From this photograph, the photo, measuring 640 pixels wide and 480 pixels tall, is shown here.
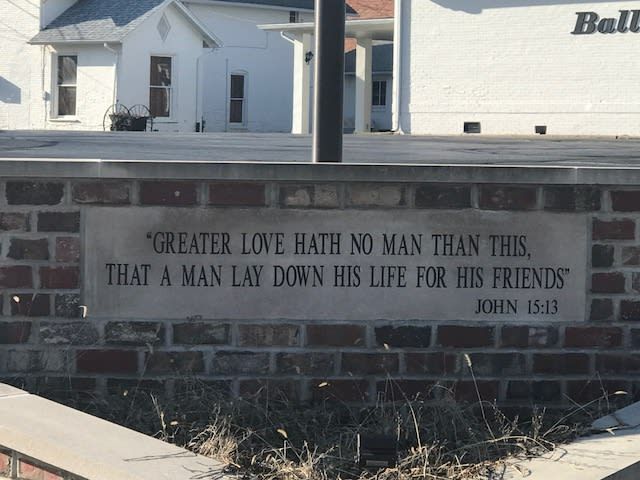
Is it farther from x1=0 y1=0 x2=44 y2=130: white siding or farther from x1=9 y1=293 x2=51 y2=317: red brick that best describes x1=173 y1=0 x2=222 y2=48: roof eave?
x1=9 y1=293 x2=51 y2=317: red brick

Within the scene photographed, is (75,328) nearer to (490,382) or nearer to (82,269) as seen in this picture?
(82,269)

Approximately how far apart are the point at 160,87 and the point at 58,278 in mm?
27554

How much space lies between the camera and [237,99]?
1419 inches

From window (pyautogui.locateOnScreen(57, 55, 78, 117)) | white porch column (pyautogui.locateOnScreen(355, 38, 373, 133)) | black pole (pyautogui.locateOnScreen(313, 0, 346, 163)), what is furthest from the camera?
window (pyautogui.locateOnScreen(57, 55, 78, 117))

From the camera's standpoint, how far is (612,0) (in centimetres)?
2703

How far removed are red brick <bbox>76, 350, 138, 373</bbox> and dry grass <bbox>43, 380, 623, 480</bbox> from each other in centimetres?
13

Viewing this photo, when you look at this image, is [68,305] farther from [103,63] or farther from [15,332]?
[103,63]

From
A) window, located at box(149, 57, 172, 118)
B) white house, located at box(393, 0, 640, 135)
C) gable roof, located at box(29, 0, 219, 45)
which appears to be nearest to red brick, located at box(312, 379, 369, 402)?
white house, located at box(393, 0, 640, 135)

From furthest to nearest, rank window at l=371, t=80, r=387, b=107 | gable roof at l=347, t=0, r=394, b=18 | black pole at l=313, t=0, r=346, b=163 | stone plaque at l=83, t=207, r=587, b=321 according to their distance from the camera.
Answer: window at l=371, t=80, r=387, b=107 → gable roof at l=347, t=0, r=394, b=18 → black pole at l=313, t=0, r=346, b=163 → stone plaque at l=83, t=207, r=587, b=321

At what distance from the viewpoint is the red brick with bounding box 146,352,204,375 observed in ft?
18.6

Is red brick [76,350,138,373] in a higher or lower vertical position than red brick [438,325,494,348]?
lower

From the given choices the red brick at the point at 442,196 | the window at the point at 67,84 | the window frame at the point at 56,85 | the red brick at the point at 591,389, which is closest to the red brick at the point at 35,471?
the red brick at the point at 442,196

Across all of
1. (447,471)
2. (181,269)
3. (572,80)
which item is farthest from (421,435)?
(572,80)

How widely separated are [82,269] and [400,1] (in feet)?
78.9
